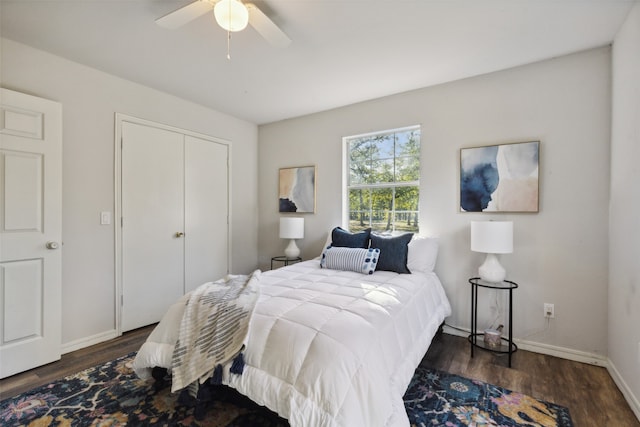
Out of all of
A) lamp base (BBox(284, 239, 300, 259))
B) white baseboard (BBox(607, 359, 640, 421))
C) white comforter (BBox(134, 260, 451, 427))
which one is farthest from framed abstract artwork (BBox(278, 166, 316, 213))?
white baseboard (BBox(607, 359, 640, 421))

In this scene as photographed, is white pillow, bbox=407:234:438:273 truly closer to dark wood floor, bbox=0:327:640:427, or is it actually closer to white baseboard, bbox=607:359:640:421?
dark wood floor, bbox=0:327:640:427

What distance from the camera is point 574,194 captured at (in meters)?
2.36

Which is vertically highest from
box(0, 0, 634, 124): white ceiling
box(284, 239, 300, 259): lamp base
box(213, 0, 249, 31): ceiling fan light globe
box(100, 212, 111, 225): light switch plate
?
box(0, 0, 634, 124): white ceiling

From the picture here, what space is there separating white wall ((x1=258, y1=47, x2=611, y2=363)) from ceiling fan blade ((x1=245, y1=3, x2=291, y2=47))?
5.53 ft

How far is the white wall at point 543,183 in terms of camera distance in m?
2.30

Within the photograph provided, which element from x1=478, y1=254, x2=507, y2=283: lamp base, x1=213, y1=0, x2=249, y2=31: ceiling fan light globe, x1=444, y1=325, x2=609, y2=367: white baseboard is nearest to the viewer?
x1=213, y1=0, x2=249, y2=31: ceiling fan light globe

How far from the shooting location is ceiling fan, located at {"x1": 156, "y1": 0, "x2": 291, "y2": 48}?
162 centimetres

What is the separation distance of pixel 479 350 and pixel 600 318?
92 cm

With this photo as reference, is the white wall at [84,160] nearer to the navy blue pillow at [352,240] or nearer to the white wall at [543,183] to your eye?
the navy blue pillow at [352,240]

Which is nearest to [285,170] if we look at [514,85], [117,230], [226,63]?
[226,63]

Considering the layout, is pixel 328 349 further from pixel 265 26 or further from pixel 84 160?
pixel 84 160

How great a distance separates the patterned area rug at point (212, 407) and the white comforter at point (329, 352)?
9.1 inches

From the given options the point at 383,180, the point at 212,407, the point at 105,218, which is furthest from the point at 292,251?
the point at 212,407

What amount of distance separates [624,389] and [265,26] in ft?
10.6
